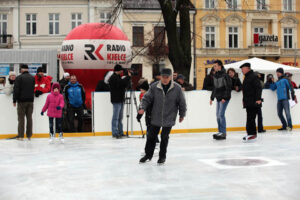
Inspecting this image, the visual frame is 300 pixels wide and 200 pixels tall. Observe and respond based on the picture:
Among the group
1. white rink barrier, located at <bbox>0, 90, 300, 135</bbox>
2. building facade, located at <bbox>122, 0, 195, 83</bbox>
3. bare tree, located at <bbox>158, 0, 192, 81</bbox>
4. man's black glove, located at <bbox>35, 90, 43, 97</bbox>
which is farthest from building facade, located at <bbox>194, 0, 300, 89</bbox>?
man's black glove, located at <bbox>35, 90, 43, 97</bbox>

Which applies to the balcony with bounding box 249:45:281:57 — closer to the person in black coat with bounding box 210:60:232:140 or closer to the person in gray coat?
the person in black coat with bounding box 210:60:232:140

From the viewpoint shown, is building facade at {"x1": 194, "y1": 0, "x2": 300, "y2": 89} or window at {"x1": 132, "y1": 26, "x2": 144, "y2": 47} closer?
window at {"x1": 132, "y1": 26, "x2": 144, "y2": 47}

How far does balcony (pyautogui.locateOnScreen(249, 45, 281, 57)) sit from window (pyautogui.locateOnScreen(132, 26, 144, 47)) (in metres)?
10.0

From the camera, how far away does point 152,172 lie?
6.91 m

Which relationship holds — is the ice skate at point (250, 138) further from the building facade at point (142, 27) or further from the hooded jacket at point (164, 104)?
the building facade at point (142, 27)

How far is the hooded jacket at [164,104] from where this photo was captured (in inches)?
298

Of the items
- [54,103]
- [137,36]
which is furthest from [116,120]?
[137,36]

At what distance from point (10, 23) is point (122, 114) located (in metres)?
31.7

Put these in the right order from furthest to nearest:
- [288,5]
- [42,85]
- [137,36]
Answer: [288,5] → [137,36] → [42,85]

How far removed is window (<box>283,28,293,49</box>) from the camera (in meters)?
46.0

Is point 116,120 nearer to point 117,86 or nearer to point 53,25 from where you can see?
point 117,86

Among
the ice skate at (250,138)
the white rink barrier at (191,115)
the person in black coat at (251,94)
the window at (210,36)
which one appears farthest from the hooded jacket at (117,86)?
the window at (210,36)

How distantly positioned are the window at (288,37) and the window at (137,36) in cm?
1379

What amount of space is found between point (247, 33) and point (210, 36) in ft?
11.6
